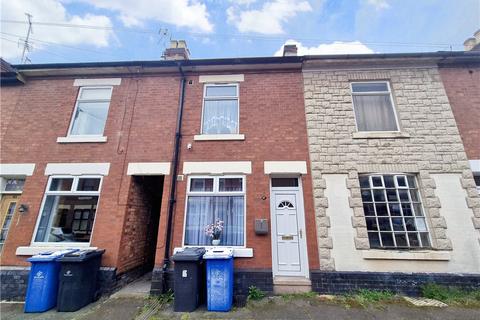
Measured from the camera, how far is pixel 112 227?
546cm

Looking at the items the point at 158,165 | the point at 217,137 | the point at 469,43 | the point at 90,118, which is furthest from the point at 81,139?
the point at 469,43

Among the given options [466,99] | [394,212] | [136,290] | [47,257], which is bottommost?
[136,290]

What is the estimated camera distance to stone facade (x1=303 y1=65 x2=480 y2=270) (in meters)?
5.18

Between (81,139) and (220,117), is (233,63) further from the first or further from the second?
(81,139)

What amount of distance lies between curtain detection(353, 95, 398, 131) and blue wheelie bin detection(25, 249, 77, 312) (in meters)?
8.64

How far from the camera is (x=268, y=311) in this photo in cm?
414

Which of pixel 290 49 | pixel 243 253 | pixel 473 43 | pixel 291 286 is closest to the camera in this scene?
pixel 291 286

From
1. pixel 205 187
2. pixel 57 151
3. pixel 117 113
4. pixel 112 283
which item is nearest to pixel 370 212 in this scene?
pixel 205 187

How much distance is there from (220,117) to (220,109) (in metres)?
0.29

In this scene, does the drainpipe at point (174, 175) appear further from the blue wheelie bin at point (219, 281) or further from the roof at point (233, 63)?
the blue wheelie bin at point (219, 281)

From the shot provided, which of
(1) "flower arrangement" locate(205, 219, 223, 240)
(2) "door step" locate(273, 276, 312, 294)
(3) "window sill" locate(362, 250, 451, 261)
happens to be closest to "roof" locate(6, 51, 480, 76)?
(1) "flower arrangement" locate(205, 219, 223, 240)

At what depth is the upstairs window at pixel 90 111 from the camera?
652 centimetres

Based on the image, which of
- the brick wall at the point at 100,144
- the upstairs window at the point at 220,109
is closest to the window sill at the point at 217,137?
the upstairs window at the point at 220,109

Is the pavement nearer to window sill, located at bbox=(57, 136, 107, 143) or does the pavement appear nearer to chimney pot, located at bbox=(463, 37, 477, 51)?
window sill, located at bbox=(57, 136, 107, 143)
